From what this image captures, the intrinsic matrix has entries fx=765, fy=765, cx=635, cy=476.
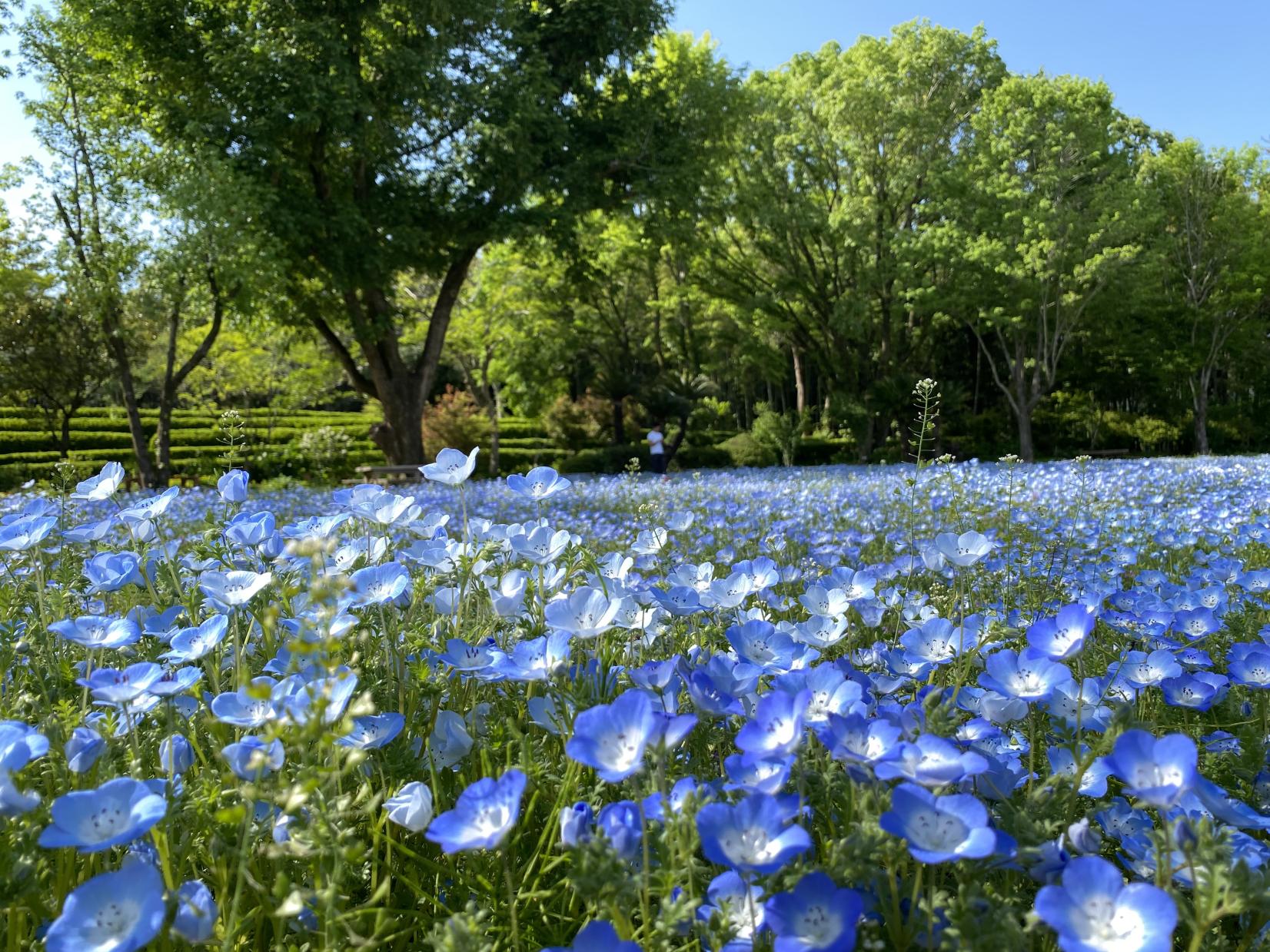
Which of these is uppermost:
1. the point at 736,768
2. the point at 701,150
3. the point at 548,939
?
the point at 701,150

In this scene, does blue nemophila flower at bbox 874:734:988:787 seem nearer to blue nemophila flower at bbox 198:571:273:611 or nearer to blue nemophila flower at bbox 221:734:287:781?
blue nemophila flower at bbox 221:734:287:781

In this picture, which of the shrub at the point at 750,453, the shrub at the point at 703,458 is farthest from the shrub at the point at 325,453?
the shrub at the point at 750,453

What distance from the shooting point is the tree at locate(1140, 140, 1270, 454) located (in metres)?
24.6

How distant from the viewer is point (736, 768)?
0.99 m

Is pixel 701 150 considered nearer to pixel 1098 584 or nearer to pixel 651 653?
pixel 1098 584

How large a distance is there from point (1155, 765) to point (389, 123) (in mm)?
16924

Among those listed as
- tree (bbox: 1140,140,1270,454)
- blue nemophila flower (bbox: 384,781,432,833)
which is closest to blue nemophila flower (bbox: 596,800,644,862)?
blue nemophila flower (bbox: 384,781,432,833)

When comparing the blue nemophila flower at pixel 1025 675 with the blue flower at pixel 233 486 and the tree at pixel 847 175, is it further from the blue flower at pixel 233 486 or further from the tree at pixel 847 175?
the tree at pixel 847 175

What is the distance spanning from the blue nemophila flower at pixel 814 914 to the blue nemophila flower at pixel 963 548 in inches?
40.1

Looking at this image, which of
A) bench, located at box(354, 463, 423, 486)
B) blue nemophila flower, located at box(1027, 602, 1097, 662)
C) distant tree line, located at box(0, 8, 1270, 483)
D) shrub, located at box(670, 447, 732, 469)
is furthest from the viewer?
shrub, located at box(670, 447, 732, 469)

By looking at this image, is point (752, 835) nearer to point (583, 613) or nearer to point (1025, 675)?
point (583, 613)

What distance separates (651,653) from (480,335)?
2499 cm

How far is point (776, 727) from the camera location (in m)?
0.97

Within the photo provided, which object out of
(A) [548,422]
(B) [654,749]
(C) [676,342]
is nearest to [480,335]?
(A) [548,422]
